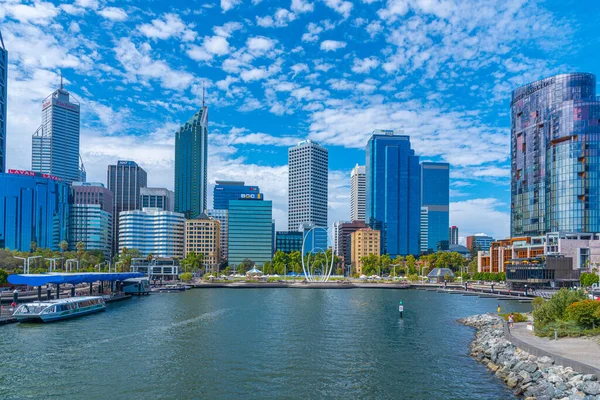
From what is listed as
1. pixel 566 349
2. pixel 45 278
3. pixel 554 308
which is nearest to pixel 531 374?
pixel 566 349

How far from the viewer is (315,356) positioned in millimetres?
56688

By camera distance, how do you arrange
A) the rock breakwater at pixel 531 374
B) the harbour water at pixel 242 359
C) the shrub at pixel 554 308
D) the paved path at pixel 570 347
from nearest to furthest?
the rock breakwater at pixel 531 374, the paved path at pixel 570 347, the harbour water at pixel 242 359, the shrub at pixel 554 308

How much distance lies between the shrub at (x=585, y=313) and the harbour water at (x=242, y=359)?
13.3m

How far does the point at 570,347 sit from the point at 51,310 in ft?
260

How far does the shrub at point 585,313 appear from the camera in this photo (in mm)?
54625

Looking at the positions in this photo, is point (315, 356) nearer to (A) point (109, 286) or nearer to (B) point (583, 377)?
(B) point (583, 377)

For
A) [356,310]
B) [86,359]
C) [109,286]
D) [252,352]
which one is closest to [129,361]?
[86,359]

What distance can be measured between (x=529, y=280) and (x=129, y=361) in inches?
6047

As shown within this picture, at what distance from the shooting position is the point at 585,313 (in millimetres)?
54969

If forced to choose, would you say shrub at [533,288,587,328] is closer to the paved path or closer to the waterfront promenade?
the waterfront promenade

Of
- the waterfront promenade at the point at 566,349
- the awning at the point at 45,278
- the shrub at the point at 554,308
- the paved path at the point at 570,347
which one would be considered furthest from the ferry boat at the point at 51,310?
the shrub at the point at 554,308

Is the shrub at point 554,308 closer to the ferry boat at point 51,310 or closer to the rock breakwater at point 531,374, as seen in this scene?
the rock breakwater at point 531,374

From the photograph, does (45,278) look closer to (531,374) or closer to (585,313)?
(531,374)

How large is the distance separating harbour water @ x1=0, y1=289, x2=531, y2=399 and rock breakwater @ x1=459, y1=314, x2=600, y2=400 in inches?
56.7
